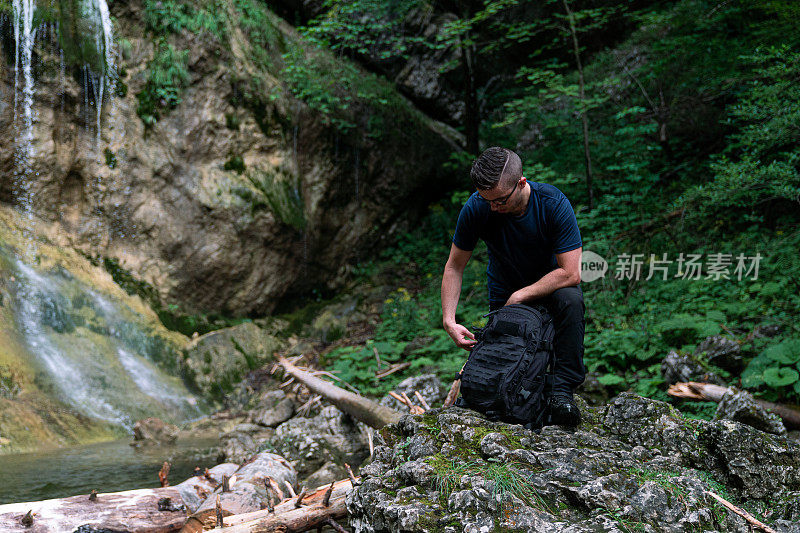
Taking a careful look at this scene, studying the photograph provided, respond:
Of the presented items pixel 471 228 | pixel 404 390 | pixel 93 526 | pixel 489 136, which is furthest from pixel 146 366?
pixel 489 136

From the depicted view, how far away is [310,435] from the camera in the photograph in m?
5.01

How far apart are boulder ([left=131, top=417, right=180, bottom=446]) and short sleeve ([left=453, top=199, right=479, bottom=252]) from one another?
15.0 ft

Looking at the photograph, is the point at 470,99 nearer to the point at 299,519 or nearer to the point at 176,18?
the point at 176,18

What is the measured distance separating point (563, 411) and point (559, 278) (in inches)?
25.4

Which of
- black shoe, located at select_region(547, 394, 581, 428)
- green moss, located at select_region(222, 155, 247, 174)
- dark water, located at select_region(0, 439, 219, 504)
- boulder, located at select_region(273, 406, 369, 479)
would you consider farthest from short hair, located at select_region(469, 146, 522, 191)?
green moss, located at select_region(222, 155, 247, 174)

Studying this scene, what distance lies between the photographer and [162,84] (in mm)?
7953

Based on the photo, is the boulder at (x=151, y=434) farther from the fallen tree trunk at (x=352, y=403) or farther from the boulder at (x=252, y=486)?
the boulder at (x=252, y=486)

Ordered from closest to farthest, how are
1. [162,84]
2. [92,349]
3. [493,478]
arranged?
[493,478] < [92,349] < [162,84]

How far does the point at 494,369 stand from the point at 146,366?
19.7ft

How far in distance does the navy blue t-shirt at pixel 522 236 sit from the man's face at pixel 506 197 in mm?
76

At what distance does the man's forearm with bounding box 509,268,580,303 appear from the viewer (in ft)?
8.43

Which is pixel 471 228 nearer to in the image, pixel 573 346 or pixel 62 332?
pixel 573 346

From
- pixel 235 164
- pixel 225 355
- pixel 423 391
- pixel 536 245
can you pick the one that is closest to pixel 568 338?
pixel 536 245

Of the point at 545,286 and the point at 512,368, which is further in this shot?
the point at 545,286
